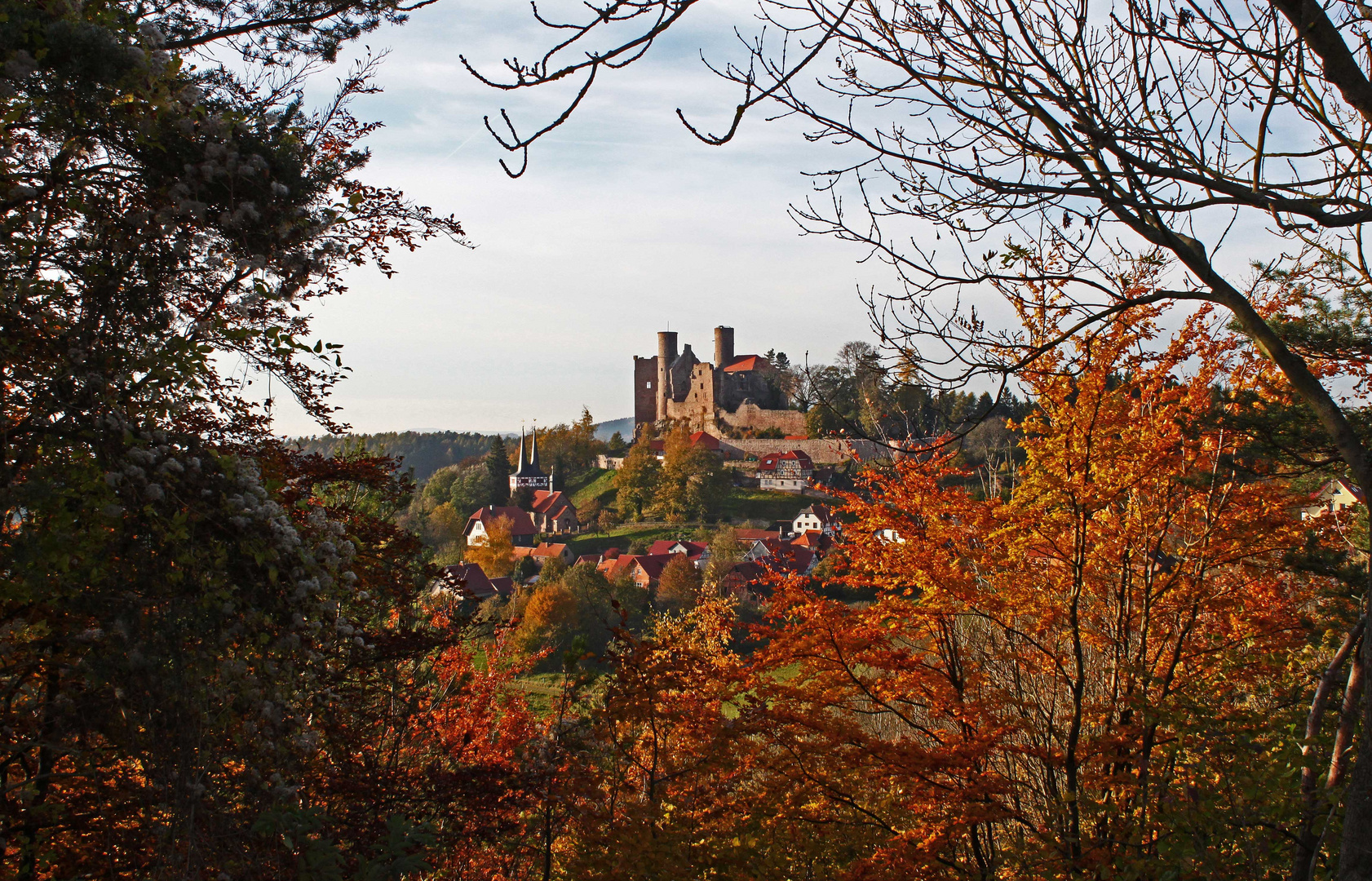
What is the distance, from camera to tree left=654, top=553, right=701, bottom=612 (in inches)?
1355

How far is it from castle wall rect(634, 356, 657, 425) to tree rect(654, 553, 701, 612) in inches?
1507

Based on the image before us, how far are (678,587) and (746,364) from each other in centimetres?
3784

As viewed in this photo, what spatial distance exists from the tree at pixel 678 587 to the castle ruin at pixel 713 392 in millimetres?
25005

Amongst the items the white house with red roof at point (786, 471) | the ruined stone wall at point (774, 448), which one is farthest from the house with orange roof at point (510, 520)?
the ruined stone wall at point (774, 448)

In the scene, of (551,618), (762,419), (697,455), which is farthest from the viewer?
(762,419)

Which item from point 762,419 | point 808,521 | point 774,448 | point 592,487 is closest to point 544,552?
point 808,521

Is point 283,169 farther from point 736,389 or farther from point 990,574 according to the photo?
point 736,389

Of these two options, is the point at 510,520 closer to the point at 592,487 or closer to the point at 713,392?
the point at 592,487

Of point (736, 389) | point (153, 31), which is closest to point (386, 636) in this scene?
point (153, 31)

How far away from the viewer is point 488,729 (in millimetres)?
11922

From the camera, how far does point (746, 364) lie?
231 feet

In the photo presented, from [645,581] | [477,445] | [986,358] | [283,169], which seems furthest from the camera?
[477,445]

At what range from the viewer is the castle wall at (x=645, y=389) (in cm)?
7394

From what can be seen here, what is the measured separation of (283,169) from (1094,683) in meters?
7.69
